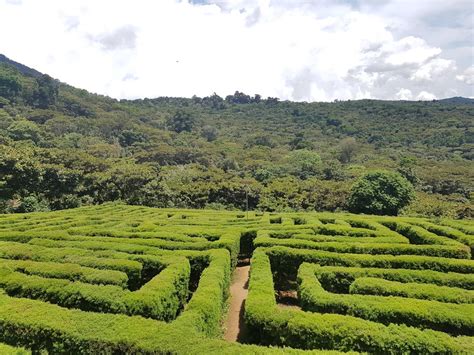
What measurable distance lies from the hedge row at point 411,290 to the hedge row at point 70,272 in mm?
10634

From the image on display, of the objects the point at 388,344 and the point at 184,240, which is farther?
the point at 184,240

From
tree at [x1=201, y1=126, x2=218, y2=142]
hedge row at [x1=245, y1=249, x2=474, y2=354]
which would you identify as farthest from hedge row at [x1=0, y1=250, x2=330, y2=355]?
tree at [x1=201, y1=126, x2=218, y2=142]

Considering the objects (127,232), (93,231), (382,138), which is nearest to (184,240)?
(127,232)

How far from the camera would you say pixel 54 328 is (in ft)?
39.4

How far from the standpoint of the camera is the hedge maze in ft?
38.7

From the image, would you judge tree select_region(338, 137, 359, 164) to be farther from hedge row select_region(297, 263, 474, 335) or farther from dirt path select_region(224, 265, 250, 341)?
hedge row select_region(297, 263, 474, 335)

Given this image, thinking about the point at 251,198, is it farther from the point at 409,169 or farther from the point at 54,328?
the point at 54,328

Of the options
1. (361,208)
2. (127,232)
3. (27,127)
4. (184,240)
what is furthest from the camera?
(27,127)

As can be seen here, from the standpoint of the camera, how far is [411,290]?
15.7m

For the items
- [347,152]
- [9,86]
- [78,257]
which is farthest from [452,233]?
[9,86]

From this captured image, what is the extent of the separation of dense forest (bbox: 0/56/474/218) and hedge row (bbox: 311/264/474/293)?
34988mm

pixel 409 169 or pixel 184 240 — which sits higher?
pixel 409 169

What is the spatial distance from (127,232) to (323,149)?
352 ft

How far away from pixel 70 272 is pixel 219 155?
258 feet
